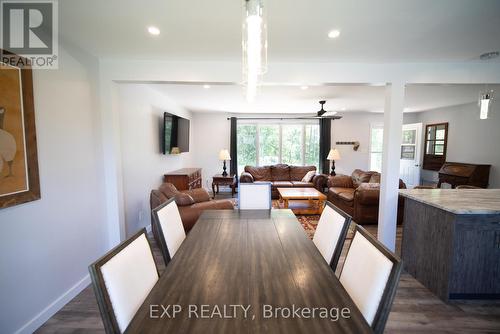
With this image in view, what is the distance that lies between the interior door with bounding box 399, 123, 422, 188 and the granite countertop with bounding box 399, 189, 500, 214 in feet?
14.4

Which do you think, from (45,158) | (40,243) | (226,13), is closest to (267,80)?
(226,13)

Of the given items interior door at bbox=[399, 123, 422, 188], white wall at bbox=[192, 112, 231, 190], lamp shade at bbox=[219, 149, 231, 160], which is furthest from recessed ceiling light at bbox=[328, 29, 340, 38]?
interior door at bbox=[399, 123, 422, 188]

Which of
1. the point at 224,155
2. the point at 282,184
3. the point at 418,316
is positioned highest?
the point at 224,155

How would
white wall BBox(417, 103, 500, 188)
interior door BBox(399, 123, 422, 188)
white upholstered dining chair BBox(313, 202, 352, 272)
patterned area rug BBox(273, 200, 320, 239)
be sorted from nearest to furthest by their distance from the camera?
white upholstered dining chair BBox(313, 202, 352, 272), patterned area rug BBox(273, 200, 320, 239), white wall BBox(417, 103, 500, 188), interior door BBox(399, 123, 422, 188)

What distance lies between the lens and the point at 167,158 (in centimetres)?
450

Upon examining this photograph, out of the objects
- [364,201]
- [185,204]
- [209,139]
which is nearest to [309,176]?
[364,201]

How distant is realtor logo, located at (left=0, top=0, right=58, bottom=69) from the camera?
1.49m

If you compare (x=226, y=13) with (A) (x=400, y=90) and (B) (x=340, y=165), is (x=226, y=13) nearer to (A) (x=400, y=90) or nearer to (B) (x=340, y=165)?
(A) (x=400, y=90)

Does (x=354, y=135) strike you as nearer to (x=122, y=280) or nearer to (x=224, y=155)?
(x=224, y=155)

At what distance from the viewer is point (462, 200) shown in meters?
2.11

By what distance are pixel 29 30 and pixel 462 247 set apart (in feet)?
13.0

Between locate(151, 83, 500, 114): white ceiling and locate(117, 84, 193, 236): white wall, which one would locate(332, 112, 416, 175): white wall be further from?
locate(117, 84, 193, 236): white wall

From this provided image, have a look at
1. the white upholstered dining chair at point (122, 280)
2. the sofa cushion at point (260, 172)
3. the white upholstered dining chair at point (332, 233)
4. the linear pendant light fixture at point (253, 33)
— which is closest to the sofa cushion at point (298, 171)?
the sofa cushion at point (260, 172)

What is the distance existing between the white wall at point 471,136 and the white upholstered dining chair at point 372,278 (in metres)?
5.05
